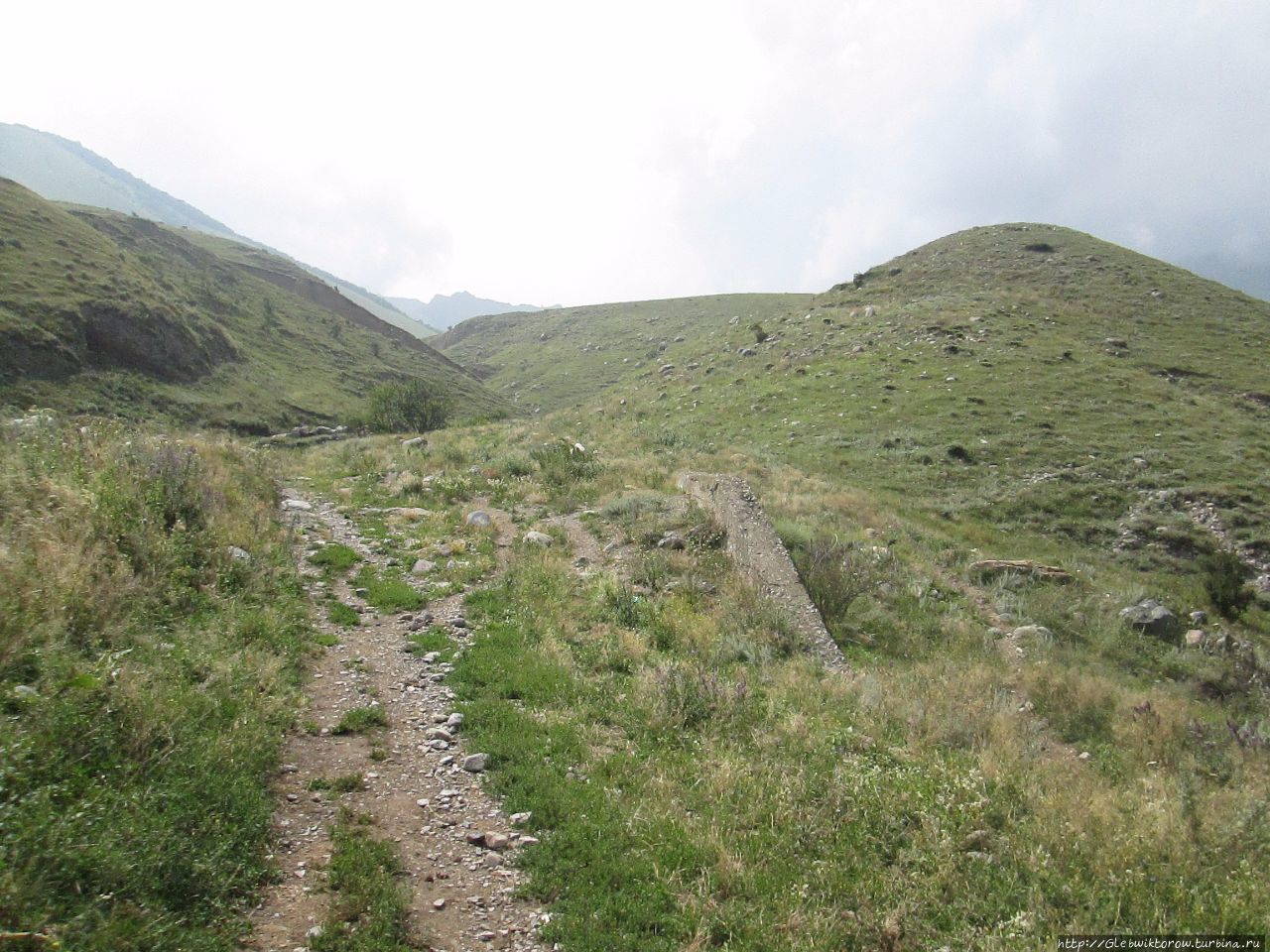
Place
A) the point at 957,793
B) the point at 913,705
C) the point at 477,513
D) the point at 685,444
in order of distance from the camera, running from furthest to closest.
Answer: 1. the point at 685,444
2. the point at 477,513
3. the point at 913,705
4. the point at 957,793

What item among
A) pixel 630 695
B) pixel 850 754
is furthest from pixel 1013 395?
pixel 630 695

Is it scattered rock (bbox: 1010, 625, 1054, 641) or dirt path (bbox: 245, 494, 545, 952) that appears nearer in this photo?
dirt path (bbox: 245, 494, 545, 952)

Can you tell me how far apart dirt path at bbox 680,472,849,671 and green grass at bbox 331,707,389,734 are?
21.5ft

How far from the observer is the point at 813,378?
34062mm

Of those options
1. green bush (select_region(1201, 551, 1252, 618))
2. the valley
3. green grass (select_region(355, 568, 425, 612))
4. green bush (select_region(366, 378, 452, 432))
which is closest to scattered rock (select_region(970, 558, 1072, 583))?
the valley

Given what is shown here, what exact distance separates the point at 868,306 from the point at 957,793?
4491 centimetres

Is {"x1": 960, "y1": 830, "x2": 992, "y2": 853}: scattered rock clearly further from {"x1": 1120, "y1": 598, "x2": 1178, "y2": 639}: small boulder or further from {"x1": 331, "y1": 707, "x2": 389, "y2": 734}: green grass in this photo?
{"x1": 1120, "y1": 598, "x2": 1178, "y2": 639}: small boulder

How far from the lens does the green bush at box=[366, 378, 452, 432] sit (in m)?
49.2

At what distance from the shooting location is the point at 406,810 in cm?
554

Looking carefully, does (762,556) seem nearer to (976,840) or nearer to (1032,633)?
(1032,633)

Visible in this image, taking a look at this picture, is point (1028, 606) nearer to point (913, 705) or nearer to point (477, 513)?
point (913, 705)

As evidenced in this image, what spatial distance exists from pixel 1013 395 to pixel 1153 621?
17192 millimetres

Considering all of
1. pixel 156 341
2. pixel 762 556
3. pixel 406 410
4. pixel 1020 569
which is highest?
pixel 156 341

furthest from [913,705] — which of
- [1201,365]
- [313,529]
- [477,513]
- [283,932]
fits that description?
[1201,365]
